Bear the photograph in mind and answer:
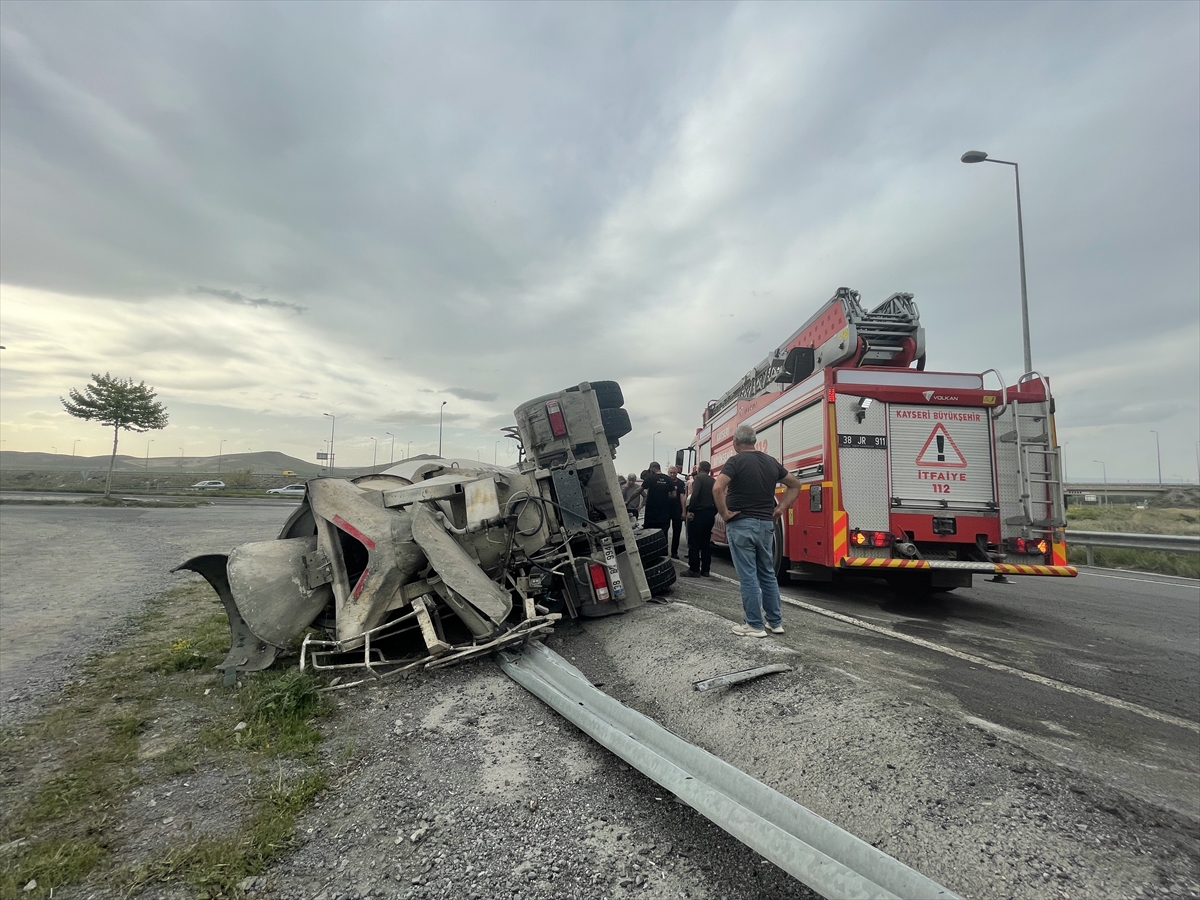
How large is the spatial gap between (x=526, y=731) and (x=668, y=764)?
0.96 metres

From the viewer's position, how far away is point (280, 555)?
420 cm

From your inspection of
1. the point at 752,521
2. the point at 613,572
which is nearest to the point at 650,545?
the point at 613,572

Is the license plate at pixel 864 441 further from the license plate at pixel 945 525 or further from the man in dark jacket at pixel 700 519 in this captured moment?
the man in dark jacket at pixel 700 519

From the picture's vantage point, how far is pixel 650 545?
5.76 metres

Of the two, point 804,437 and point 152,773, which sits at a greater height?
point 804,437

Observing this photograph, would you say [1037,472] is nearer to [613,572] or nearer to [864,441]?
[864,441]

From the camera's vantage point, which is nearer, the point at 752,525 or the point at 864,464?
the point at 752,525

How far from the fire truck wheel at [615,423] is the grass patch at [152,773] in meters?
3.43

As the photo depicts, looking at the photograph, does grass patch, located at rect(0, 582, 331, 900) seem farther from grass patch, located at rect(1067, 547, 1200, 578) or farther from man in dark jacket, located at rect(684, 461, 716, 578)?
grass patch, located at rect(1067, 547, 1200, 578)

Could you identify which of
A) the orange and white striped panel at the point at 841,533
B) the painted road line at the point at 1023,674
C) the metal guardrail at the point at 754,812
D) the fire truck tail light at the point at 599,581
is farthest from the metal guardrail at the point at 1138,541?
the metal guardrail at the point at 754,812

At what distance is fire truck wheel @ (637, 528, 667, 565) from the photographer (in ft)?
18.6

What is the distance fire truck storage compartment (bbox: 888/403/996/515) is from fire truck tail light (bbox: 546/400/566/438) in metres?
3.71

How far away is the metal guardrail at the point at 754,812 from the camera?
66.1 inches

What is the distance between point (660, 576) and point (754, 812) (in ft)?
12.4
